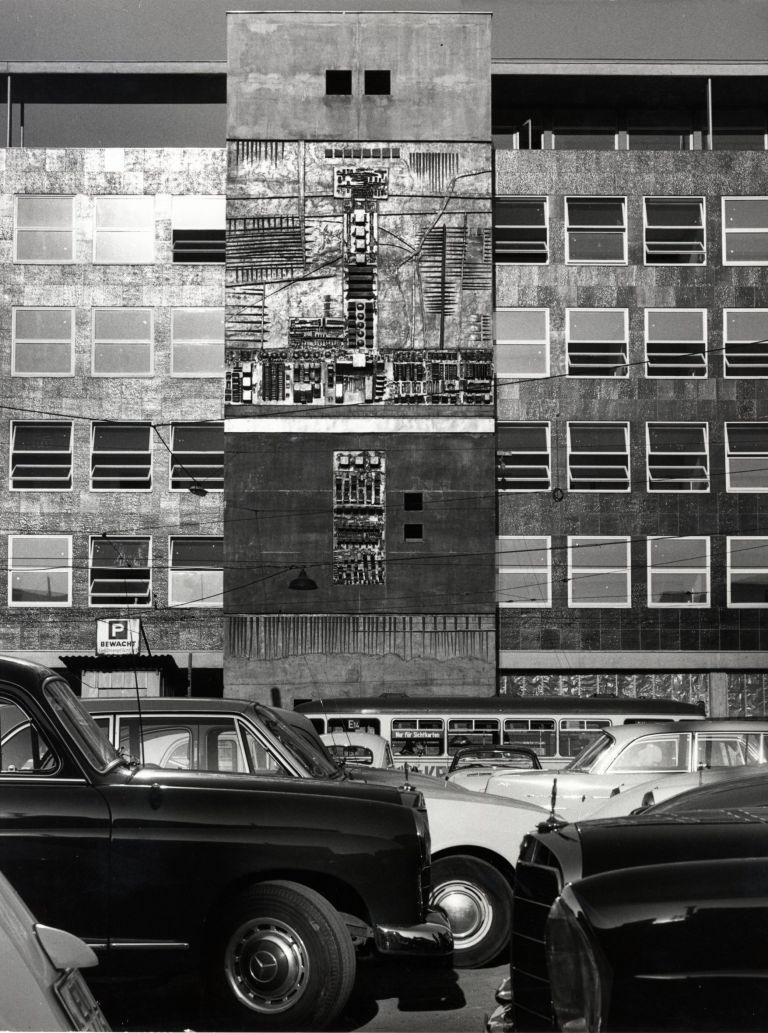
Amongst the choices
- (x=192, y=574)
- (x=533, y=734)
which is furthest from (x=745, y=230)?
(x=533, y=734)

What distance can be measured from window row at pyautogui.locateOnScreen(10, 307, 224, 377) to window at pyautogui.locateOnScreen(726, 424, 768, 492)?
1651 cm

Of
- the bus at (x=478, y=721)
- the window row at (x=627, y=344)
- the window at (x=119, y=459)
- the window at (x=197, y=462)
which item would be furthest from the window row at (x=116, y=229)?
the bus at (x=478, y=721)

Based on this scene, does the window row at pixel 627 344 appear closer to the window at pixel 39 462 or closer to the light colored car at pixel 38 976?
the window at pixel 39 462

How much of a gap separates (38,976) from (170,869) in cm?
486

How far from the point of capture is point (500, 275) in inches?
1805


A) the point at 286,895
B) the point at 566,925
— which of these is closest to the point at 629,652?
the point at 286,895

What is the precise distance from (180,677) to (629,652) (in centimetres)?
1408

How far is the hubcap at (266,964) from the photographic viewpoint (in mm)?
7883

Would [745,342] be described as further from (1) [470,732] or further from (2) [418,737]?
(2) [418,737]

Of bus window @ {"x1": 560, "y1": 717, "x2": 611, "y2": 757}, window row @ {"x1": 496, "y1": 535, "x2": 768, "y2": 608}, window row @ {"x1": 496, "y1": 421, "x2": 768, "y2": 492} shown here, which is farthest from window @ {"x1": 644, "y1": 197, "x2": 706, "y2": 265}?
bus window @ {"x1": 560, "y1": 717, "x2": 611, "y2": 757}

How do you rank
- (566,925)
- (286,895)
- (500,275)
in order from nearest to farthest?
(566,925), (286,895), (500,275)

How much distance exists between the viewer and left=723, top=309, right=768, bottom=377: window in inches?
1779

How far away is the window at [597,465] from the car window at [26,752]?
37.6 meters

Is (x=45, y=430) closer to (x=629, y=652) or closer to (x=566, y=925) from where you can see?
(x=629, y=652)
